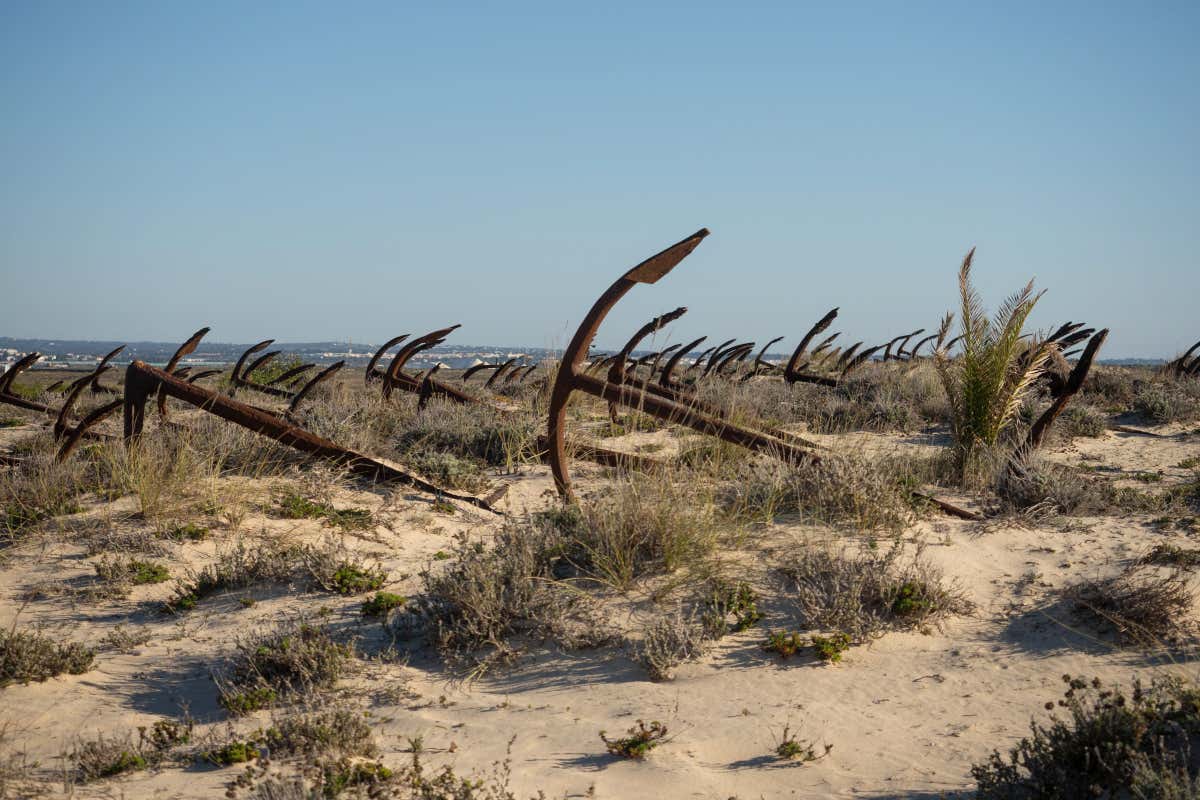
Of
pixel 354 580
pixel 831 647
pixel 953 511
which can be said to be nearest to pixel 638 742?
pixel 831 647

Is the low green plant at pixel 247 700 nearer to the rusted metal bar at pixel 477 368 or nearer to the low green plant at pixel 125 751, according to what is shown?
the low green plant at pixel 125 751

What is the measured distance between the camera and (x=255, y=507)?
5.34 metres

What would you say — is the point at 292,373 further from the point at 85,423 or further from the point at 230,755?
the point at 230,755

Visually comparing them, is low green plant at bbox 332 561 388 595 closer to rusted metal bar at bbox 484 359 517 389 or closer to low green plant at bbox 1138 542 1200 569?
low green plant at bbox 1138 542 1200 569

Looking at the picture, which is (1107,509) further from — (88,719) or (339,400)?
→ (339,400)

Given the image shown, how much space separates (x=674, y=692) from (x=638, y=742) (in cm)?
47

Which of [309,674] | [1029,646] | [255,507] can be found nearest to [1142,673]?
[1029,646]

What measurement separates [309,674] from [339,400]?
5.99m

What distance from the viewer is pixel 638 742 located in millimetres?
2801

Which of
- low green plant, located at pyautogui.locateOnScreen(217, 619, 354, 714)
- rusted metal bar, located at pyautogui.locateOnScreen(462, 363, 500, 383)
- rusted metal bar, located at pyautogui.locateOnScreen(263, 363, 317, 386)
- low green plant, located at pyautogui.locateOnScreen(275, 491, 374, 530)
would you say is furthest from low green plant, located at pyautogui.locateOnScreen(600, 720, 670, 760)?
rusted metal bar, located at pyautogui.locateOnScreen(462, 363, 500, 383)

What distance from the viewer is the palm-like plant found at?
6350 millimetres

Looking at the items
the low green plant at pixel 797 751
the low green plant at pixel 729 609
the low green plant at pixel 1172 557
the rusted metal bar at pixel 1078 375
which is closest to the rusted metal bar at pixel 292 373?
the low green plant at pixel 729 609

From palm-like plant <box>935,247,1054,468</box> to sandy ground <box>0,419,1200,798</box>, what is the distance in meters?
1.90

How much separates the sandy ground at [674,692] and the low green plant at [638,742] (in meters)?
0.04
